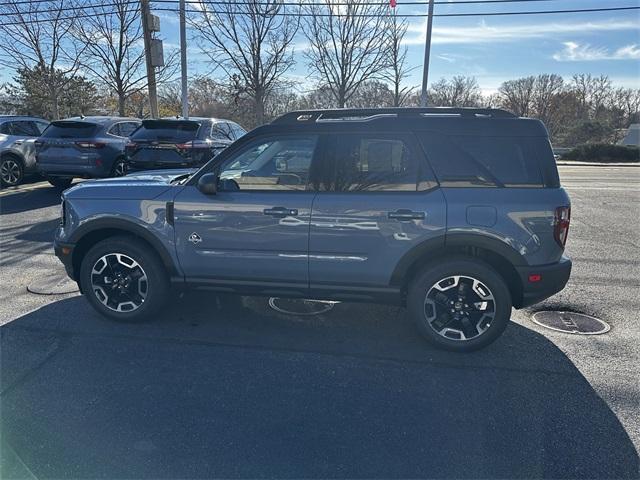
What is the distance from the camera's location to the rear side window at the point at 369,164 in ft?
11.4

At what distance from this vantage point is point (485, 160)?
3391 mm

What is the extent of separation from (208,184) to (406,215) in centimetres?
161

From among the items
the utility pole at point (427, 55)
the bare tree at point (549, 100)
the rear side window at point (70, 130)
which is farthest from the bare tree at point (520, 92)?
the rear side window at point (70, 130)

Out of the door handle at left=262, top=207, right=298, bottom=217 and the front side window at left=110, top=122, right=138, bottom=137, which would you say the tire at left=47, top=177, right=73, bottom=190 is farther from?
the door handle at left=262, top=207, right=298, bottom=217

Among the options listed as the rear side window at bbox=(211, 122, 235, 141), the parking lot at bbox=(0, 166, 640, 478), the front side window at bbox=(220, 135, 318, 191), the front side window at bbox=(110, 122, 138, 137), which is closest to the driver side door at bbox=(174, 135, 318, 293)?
the front side window at bbox=(220, 135, 318, 191)

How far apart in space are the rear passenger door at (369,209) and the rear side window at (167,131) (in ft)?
19.0

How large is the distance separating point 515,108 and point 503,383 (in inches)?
2266

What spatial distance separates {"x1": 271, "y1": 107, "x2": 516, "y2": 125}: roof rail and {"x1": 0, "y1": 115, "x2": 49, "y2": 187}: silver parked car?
32.0 feet

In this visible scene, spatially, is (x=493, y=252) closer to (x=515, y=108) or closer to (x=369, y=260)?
(x=369, y=260)

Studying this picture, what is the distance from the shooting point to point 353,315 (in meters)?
4.29

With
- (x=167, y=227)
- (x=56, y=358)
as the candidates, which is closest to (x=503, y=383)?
(x=167, y=227)

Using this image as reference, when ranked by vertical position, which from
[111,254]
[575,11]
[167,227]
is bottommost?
[111,254]

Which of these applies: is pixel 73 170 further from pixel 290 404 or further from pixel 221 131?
pixel 290 404

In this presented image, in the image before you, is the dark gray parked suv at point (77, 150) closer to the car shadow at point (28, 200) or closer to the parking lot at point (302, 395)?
the car shadow at point (28, 200)
